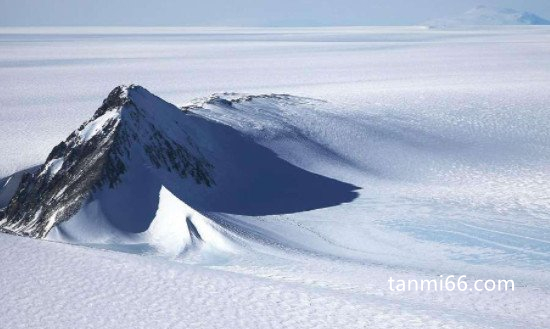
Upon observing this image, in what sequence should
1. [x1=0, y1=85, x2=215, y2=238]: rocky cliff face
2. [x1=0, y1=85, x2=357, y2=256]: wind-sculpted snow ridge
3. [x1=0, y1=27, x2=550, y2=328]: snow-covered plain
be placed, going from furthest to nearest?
[x1=0, y1=85, x2=215, y2=238]: rocky cliff face → [x1=0, y1=85, x2=357, y2=256]: wind-sculpted snow ridge → [x1=0, y1=27, x2=550, y2=328]: snow-covered plain

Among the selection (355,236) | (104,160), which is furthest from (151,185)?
(355,236)

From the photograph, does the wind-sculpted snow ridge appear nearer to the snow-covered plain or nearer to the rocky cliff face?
the rocky cliff face

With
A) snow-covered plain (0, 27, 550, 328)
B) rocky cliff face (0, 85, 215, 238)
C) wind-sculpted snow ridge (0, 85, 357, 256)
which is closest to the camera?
snow-covered plain (0, 27, 550, 328)

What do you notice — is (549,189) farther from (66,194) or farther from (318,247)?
(66,194)

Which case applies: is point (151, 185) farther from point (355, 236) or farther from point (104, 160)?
point (355, 236)

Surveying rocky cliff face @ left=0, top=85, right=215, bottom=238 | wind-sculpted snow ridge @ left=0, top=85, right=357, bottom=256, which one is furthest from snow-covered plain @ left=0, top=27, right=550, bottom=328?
rocky cliff face @ left=0, top=85, right=215, bottom=238
